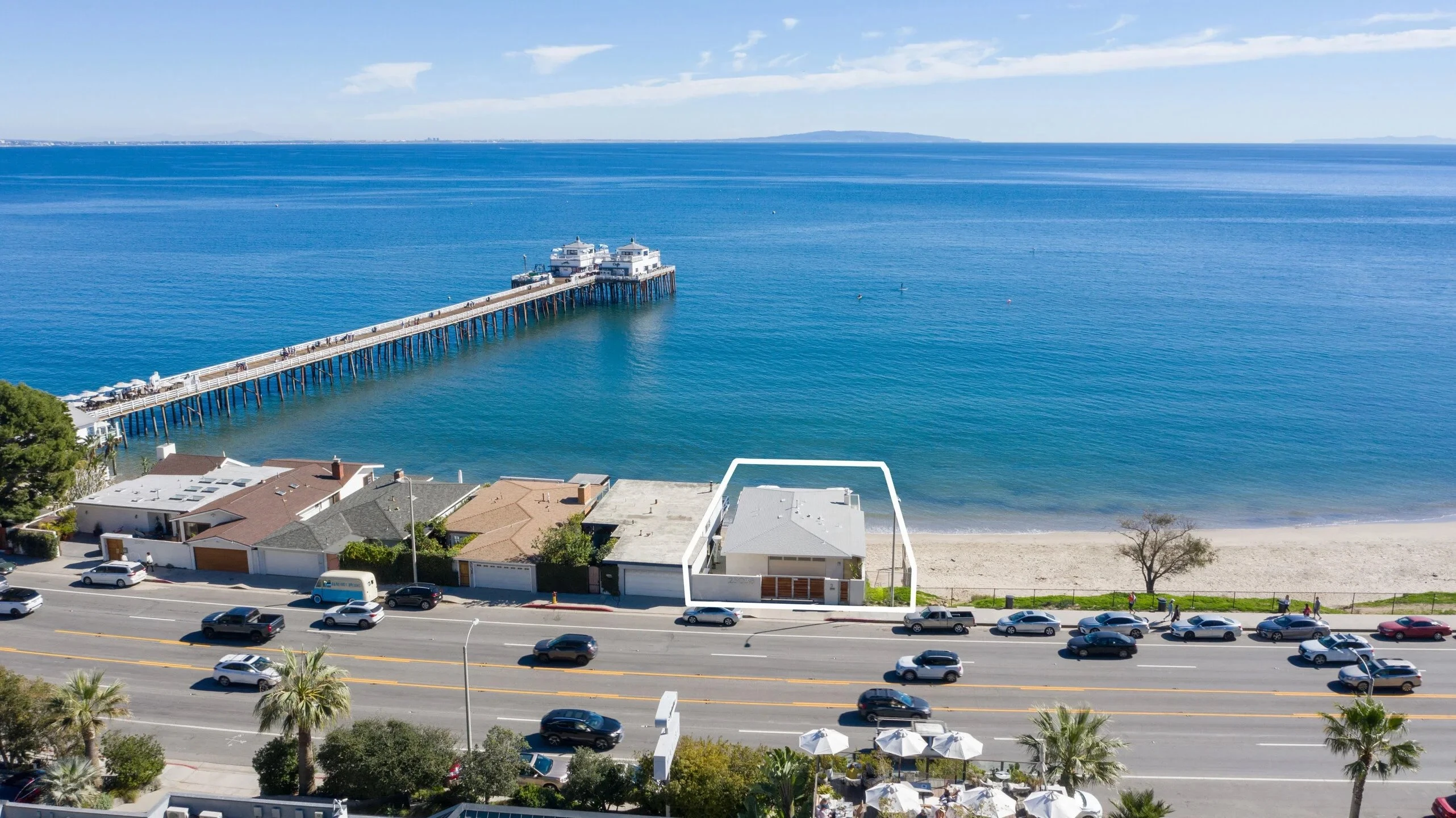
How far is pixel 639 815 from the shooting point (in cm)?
2469

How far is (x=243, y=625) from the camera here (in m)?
37.2

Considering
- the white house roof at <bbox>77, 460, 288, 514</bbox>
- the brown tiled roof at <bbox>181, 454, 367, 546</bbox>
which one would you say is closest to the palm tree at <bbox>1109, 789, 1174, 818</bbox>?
the brown tiled roof at <bbox>181, 454, 367, 546</bbox>

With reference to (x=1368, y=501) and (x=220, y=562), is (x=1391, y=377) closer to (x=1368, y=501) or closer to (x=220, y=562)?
(x=1368, y=501)

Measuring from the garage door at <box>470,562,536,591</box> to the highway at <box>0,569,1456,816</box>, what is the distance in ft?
6.83

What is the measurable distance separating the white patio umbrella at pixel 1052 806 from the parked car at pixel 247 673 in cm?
2454

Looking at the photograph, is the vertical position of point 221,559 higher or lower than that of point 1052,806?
lower

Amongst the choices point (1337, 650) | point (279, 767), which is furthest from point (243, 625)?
point (1337, 650)

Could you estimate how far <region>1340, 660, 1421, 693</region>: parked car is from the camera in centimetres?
3341

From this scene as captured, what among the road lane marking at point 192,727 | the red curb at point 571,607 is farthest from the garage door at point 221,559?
the red curb at point 571,607

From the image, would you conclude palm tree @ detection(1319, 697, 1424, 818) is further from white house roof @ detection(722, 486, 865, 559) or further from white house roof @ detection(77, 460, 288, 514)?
white house roof @ detection(77, 460, 288, 514)

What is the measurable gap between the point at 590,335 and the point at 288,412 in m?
38.6

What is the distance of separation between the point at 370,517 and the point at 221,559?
6.61 m

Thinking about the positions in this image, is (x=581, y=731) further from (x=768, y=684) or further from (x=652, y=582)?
(x=652, y=582)

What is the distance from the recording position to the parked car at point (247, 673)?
33.8m
